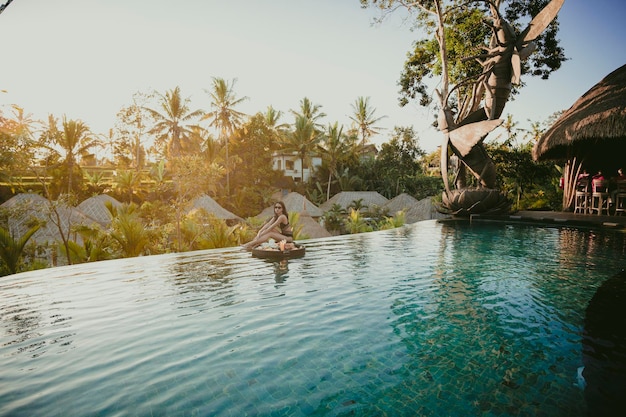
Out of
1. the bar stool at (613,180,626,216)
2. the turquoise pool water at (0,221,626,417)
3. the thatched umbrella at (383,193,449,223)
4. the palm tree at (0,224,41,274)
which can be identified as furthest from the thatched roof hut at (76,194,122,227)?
the bar stool at (613,180,626,216)

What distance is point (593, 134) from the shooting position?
9555mm

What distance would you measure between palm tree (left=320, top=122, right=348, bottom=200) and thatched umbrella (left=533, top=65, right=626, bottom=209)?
2343cm

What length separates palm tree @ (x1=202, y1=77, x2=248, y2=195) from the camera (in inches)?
1278

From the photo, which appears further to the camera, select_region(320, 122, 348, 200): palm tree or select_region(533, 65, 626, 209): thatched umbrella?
select_region(320, 122, 348, 200): palm tree

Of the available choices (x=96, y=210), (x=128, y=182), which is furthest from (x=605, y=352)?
(x=128, y=182)

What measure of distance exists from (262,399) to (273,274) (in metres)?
3.21

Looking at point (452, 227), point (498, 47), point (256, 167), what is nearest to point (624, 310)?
point (452, 227)

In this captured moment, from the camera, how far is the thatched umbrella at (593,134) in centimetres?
930

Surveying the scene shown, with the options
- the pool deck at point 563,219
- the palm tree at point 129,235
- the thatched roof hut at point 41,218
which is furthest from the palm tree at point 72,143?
the pool deck at point 563,219

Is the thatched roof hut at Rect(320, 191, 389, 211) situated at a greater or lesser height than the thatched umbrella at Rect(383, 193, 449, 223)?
greater

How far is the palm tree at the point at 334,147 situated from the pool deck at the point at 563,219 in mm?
23545

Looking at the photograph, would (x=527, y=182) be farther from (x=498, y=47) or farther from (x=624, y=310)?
(x=624, y=310)

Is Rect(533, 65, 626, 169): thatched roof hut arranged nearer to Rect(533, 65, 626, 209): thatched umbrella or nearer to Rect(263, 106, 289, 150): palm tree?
Rect(533, 65, 626, 209): thatched umbrella

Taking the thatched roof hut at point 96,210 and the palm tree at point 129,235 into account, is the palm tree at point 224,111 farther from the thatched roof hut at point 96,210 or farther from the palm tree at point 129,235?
the palm tree at point 129,235
